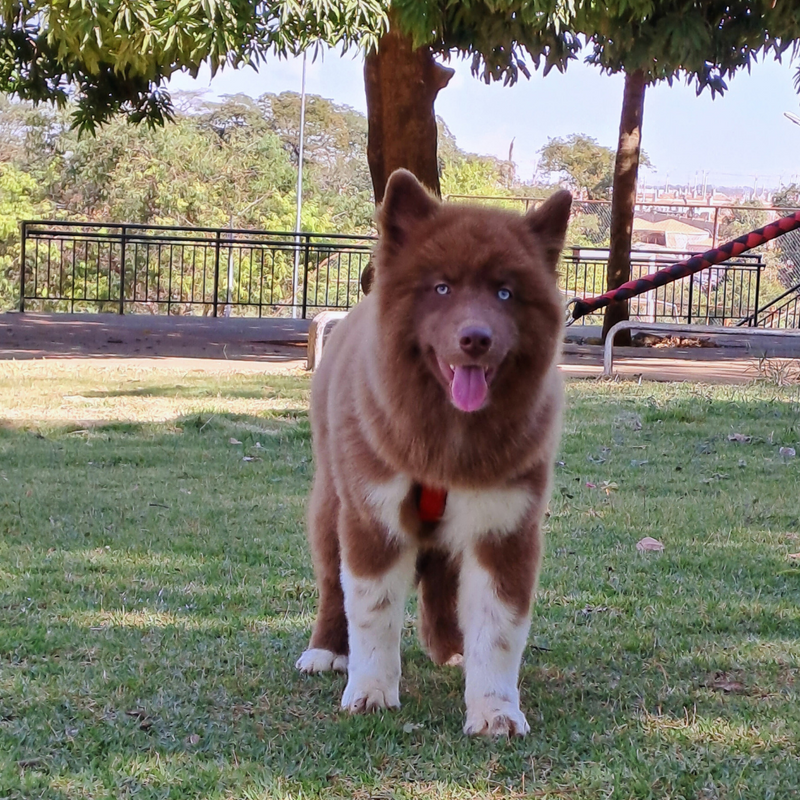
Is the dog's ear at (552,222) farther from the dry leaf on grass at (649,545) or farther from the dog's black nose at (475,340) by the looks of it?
the dry leaf on grass at (649,545)

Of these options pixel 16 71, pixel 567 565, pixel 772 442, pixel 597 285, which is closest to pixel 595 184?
pixel 597 285

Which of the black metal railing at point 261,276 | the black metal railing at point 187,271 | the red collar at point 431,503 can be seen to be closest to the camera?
the red collar at point 431,503

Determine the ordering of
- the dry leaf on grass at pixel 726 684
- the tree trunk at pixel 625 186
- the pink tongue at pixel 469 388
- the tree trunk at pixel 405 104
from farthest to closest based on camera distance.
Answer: the tree trunk at pixel 625 186
the tree trunk at pixel 405 104
the dry leaf on grass at pixel 726 684
the pink tongue at pixel 469 388

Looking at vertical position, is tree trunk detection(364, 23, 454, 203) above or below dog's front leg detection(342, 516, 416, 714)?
above

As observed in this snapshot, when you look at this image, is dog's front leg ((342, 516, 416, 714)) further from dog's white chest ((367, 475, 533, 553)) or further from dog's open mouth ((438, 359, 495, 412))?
dog's open mouth ((438, 359, 495, 412))

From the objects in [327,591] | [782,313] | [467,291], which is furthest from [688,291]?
[467,291]

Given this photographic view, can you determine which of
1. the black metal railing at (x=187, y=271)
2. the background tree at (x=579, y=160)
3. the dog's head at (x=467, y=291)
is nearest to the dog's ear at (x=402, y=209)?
the dog's head at (x=467, y=291)

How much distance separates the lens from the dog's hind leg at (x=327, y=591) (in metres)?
3.94

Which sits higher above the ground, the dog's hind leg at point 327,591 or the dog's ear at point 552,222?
the dog's ear at point 552,222

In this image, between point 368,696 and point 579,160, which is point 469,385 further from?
point 579,160

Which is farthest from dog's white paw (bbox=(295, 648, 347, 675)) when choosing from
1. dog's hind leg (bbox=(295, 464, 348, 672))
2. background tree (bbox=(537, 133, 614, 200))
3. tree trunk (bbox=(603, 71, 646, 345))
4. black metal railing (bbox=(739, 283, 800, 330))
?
background tree (bbox=(537, 133, 614, 200))

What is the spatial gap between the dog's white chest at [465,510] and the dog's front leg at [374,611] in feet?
0.26

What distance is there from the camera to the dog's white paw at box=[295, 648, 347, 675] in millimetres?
3904

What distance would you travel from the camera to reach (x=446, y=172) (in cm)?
4909
